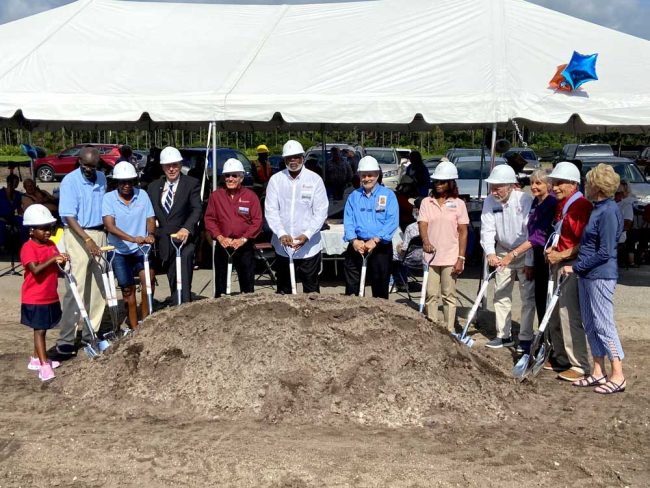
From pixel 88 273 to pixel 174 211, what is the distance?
103 cm

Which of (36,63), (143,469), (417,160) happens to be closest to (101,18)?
(36,63)

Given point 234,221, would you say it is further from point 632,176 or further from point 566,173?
point 632,176

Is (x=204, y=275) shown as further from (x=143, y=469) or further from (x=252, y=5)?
(x=143, y=469)

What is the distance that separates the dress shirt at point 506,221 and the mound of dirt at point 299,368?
1349 millimetres

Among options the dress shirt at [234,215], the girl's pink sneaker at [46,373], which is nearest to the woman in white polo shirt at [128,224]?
the dress shirt at [234,215]

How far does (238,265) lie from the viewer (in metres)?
7.62

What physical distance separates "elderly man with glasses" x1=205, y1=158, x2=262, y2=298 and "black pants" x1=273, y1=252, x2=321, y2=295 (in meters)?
0.31

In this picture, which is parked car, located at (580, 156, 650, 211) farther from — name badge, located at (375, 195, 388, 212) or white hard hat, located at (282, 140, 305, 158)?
white hard hat, located at (282, 140, 305, 158)

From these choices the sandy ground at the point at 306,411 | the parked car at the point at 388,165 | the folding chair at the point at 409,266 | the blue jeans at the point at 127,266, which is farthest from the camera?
the parked car at the point at 388,165

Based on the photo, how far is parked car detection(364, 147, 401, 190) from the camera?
21.3 m

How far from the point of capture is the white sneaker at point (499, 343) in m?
7.54

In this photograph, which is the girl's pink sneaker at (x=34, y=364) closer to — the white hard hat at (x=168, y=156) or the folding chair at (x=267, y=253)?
the white hard hat at (x=168, y=156)

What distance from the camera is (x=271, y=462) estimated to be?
15.5 feet

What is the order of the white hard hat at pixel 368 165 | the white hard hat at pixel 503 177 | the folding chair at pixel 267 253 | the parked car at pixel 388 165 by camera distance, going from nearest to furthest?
1. the white hard hat at pixel 503 177
2. the white hard hat at pixel 368 165
3. the folding chair at pixel 267 253
4. the parked car at pixel 388 165
